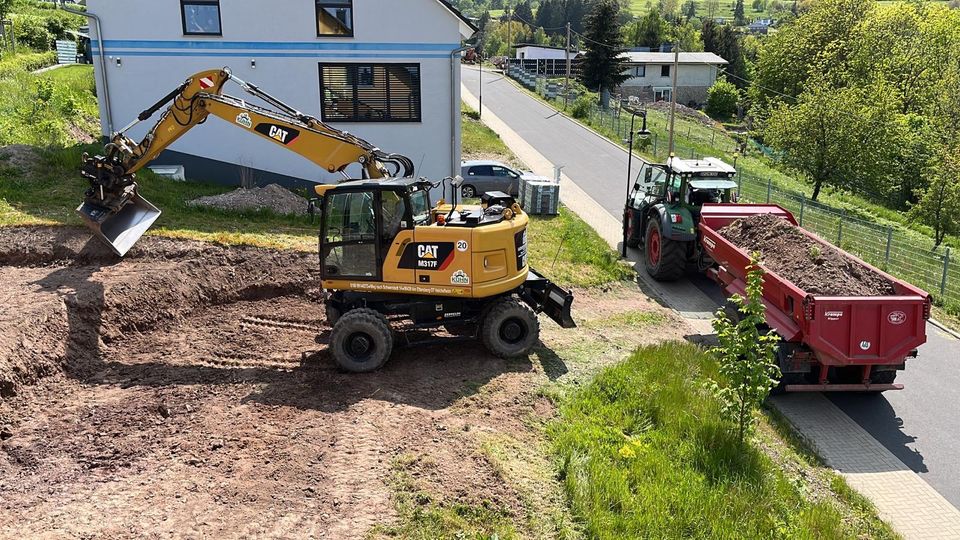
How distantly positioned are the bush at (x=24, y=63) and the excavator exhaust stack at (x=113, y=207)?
18.0 m

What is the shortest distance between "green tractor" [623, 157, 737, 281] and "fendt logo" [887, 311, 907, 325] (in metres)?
5.51

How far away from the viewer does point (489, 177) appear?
23.1 metres

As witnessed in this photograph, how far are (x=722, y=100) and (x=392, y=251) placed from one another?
57.8 metres

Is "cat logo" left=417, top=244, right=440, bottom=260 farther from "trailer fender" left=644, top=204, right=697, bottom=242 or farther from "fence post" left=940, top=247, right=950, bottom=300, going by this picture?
"fence post" left=940, top=247, right=950, bottom=300

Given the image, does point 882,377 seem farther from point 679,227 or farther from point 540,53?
point 540,53

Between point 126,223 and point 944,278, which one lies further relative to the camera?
point 944,278

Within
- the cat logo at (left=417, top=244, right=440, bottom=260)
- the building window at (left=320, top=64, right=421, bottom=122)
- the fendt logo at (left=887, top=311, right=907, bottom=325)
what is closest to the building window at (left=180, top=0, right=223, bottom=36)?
the building window at (left=320, top=64, right=421, bottom=122)

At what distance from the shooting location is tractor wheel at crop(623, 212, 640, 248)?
693 inches

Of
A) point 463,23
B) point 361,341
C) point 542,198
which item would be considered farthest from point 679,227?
point 463,23

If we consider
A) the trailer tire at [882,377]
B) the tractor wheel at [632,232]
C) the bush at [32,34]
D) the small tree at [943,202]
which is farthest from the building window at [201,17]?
the bush at [32,34]

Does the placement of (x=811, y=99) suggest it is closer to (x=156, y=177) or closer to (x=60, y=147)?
(x=156, y=177)

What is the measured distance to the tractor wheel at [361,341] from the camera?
9.59m

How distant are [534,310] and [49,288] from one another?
7.04 metres

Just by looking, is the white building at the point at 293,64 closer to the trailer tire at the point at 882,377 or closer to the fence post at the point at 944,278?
the fence post at the point at 944,278
